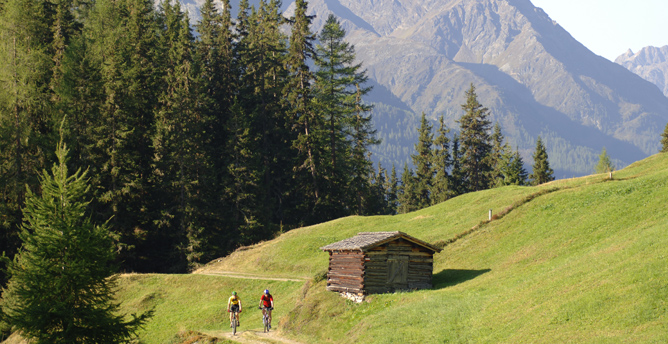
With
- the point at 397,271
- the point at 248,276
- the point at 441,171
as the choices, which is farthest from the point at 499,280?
the point at 441,171

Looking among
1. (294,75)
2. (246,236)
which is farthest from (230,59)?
(246,236)

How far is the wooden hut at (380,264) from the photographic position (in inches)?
1251

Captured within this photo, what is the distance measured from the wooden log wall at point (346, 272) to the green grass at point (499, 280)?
969 millimetres

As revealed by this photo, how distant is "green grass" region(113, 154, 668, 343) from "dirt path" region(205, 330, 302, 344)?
939mm

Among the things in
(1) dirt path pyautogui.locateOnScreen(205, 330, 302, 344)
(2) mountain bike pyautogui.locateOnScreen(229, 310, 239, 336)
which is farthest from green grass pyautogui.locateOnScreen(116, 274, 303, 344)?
(2) mountain bike pyautogui.locateOnScreen(229, 310, 239, 336)

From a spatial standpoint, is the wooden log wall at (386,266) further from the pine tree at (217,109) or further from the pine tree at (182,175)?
the pine tree at (217,109)

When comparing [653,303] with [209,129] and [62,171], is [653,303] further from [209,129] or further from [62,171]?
[209,129]

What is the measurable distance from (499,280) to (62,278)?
23.2 metres

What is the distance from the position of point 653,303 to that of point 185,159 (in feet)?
164

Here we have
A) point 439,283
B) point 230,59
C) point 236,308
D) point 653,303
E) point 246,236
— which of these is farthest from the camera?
point 230,59

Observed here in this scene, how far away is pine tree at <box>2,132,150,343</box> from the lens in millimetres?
21359

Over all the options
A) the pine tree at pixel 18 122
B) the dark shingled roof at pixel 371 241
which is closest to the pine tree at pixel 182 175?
the pine tree at pixel 18 122

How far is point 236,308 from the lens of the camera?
2988 centimetres

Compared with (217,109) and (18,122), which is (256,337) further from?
(217,109)
